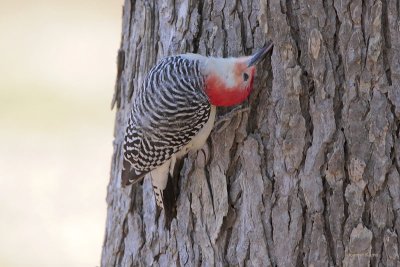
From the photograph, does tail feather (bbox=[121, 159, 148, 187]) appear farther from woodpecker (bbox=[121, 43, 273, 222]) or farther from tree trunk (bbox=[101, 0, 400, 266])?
tree trunk (bbox=[101, 0, 400, 266])

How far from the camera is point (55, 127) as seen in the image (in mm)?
8312

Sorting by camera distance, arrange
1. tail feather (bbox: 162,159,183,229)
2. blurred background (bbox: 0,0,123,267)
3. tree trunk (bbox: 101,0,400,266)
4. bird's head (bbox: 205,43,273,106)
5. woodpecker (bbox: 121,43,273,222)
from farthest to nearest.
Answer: blurred background (bbox: 0,0,123,267) → tail feather (bbox: 162,159,183,229) → woodpecker (bbox: 121,43,273,222) → bird's head (bbox: 205,43,273,106) → tree trunk (bbox: 101,0,400,266)

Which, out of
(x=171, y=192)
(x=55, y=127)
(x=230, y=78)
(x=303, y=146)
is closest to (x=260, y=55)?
(x=230, y=78)

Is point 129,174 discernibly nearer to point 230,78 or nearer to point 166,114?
point 166,114

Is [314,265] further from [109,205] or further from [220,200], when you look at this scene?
[109,205]

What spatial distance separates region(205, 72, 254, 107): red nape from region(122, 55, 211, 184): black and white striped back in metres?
0.03

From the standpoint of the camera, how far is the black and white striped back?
148 inches

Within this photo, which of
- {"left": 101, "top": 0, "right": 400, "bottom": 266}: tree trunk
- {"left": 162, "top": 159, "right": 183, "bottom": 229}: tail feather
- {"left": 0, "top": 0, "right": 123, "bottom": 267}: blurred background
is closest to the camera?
{"left": 101, "top": 0, "right": 400, "bottom": 266}: tree trunk

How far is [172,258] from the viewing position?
3904mm

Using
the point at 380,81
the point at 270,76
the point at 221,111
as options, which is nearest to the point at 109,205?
the point at 221,111

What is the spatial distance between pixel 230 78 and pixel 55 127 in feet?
15.8

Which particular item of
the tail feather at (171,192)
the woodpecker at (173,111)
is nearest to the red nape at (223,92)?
the woodpecker at (173,111)

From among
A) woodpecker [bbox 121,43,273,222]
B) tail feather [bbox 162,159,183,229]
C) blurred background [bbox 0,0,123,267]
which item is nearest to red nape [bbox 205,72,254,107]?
woodpecker [bbox 121,43,273,222]

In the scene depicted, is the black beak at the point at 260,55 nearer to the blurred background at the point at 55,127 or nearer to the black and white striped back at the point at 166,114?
the black and white striped back at the point at 166,114
